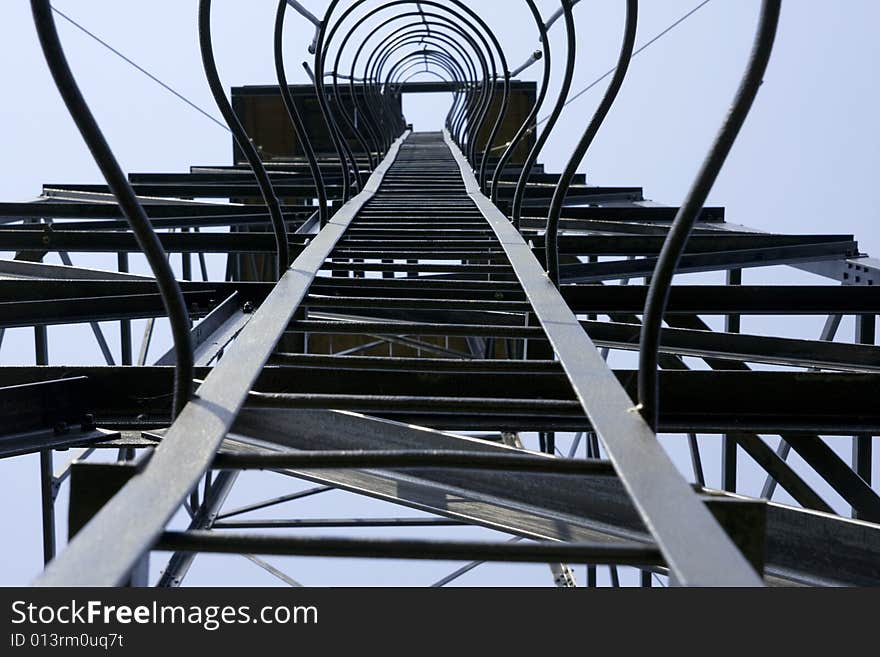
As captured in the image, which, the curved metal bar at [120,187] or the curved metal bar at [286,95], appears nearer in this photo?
the curved metal bar at [120,187]

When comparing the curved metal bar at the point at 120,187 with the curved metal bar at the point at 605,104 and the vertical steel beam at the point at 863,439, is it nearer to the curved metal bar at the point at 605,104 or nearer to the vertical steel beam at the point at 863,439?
the curved metal bar at the point at 605,104

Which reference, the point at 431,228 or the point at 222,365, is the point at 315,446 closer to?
the point at 222,365

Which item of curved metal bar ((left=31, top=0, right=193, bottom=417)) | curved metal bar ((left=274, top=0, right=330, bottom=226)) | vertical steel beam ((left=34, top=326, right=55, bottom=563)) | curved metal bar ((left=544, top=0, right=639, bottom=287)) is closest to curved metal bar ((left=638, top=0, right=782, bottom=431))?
curved metal bar ((left=31, top=0, right=193, bottom=417))

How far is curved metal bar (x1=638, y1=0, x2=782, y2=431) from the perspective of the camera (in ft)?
6.03

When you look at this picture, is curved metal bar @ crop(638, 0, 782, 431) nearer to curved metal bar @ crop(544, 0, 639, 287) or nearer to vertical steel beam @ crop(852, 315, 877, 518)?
curved metal bar @ crop(544, 0, 639, 287)

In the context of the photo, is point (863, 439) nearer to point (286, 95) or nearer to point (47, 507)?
point (286, 95)

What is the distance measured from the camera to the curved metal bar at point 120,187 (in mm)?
1888

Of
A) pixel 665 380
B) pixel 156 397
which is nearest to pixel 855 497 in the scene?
pixel 665 380

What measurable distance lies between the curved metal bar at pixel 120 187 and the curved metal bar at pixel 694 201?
94 centimetres

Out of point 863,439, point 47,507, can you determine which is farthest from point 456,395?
point 863,439

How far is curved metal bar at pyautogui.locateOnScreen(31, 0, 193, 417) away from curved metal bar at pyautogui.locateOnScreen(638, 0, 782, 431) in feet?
3.09

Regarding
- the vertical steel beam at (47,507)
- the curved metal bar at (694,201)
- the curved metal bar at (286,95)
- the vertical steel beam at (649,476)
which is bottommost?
the vertical steel beam at (47,507)

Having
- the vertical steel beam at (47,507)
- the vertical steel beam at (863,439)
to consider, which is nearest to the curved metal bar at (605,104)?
the vertical steel beam at (863,439)

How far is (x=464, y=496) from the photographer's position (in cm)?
268
